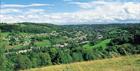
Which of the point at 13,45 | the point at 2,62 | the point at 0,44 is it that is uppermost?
the point at 0,44

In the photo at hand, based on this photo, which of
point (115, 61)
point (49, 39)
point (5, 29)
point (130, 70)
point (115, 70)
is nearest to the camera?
point (130, 70)

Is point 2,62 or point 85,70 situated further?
point 2,62

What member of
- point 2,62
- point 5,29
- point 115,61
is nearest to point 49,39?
point 5,29

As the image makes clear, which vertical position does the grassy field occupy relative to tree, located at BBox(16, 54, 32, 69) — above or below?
above

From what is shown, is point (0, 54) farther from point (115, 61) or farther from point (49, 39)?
point (49, 39)

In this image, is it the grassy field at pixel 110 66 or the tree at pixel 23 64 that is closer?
the grassy field at pixel 110 66

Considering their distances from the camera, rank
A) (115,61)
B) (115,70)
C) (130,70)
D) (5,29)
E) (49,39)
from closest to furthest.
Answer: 1. (130,70)
2. (115,70)
3. (115,61)
4. (49,39)
5. (5,29)

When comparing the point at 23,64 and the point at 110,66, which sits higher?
the point at 110,66

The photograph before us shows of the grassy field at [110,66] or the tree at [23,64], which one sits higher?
the grassy field at [110,66]

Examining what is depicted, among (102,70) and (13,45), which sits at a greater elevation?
(102,70)

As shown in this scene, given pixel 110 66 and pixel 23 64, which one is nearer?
pixel 110 66

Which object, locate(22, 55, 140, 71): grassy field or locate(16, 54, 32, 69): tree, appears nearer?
locate(22, 55, 140, 71): grassy field
